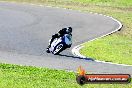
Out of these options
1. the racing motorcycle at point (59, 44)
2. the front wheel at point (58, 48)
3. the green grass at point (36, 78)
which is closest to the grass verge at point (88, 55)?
the green grass at point (36, 78)

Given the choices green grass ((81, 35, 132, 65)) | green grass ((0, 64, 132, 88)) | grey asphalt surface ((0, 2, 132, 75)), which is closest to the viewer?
green grass ((0, 64, 132, 88))

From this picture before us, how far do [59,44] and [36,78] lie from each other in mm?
4874

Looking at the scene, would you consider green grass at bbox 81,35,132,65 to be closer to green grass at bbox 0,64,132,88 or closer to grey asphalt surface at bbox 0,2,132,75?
grey asphalt surface at bbox 0,2,132,75

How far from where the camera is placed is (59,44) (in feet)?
53.0

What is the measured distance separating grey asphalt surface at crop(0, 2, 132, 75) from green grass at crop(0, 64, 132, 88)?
952 millimetres

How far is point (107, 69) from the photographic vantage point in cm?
1346

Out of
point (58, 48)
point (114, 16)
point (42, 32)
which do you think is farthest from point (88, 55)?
point (114, 16)

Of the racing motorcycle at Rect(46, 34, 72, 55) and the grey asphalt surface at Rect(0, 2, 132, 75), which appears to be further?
the racing motorcycle at Rect(46, 34, 72, 55)

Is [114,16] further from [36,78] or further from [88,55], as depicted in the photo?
[36,78]

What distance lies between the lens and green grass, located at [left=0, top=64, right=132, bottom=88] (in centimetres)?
1071

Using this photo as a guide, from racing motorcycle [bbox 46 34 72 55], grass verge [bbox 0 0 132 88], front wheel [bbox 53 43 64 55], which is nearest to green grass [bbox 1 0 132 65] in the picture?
grass verge [bbox 0 0 132 88]

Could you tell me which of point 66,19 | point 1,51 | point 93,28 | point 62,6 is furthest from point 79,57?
point 62,6

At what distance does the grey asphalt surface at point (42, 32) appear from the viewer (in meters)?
13.9

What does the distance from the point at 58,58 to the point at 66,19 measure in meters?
12.9
